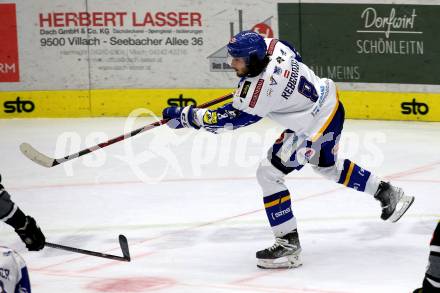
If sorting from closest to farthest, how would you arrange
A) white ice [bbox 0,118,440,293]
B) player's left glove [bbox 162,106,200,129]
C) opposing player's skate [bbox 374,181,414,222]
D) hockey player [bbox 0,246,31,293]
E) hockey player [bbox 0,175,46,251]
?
hockey player [bbox 0,246,31,293] → hockey player [bbox 0,175,46,251] → white ice [bbox 0,118,440,293] → player's left glove [bbox 162,106,200,129] → opposing player's skate [bbox 374,181,414,222]

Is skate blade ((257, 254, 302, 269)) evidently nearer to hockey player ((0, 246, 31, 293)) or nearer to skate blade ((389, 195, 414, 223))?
skate blade ((389, 195, 414, 223))

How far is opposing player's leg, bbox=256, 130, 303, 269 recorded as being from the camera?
5.84m

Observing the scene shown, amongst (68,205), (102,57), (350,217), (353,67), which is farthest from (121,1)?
(350,217)

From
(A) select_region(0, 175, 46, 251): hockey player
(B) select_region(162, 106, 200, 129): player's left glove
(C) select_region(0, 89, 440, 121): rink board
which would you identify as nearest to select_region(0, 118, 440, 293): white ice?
(C) select_region(0, 89, 440, 121): rink board

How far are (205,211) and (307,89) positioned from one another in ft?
5.51

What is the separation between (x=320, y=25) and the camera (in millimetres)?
10875

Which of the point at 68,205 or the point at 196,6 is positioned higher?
the point at 196,6

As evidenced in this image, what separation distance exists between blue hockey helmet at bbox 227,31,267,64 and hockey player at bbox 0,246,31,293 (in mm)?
1973

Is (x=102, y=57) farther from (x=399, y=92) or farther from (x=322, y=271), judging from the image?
(x=322, y=271)

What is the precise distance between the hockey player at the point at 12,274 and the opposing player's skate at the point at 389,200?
9.17ft

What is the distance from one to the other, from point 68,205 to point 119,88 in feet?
13.0

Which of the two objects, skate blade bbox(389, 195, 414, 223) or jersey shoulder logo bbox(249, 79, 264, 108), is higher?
jersey shoulder logo bbox(249, 79, 264, 108)

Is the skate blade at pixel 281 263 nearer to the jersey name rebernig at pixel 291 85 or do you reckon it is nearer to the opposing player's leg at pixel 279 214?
the opposing player's leg at pixel 279 214

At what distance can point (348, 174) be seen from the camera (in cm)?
637
